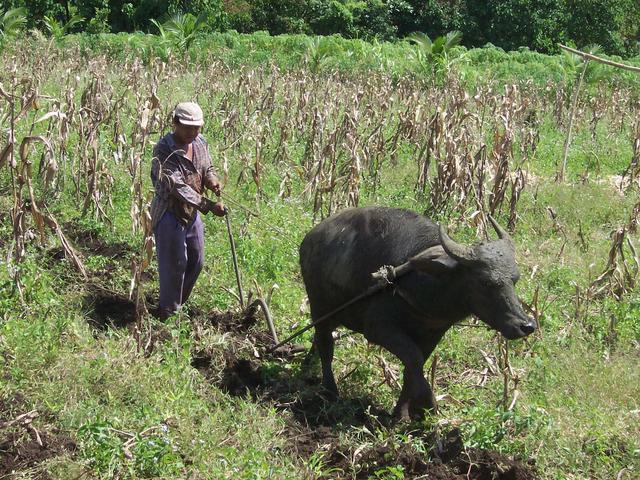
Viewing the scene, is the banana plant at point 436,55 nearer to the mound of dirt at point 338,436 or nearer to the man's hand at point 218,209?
the man's hand at point 218,209

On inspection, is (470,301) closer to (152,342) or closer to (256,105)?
(152,342)

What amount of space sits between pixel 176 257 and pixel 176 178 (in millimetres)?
627

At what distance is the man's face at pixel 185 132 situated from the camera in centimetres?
622

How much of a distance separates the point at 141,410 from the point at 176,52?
15830mm

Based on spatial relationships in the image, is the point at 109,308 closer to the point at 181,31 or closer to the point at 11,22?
the point at 181,31

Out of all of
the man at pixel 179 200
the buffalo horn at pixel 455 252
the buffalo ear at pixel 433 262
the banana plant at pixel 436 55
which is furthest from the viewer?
the banana plant at pixel 436 55

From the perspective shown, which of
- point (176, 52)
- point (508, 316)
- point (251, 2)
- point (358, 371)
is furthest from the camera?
point (251, 2)

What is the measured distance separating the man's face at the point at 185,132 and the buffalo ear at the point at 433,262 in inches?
79.4

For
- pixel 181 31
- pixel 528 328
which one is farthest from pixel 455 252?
pixel 181 31

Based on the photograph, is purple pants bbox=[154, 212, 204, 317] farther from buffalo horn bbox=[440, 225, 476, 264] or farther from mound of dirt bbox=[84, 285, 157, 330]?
buffalo horn bbox=[440, 225, 476, 264]

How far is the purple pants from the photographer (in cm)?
643

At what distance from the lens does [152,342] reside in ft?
19.8

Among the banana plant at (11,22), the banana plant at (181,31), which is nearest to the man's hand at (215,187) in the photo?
the banana plant at (181,31)

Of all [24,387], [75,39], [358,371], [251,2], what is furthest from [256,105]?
[251,2]
